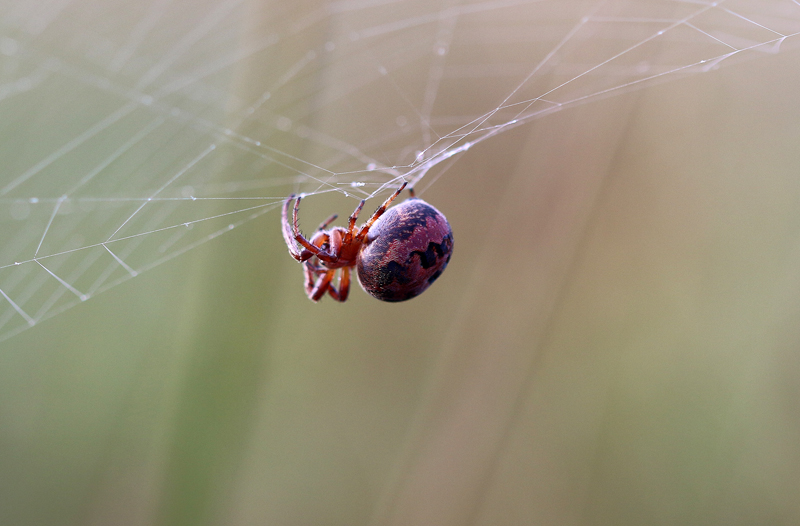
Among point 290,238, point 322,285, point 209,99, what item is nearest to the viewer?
point 290,238

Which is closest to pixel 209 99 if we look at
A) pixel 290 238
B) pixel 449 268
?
pixel 290 238

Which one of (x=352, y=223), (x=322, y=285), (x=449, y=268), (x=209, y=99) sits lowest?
(x=322, y=285)

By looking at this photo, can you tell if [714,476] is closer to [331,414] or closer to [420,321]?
[420,321]

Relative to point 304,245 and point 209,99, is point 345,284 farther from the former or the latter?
point 209,99

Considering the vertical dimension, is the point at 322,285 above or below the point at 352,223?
below

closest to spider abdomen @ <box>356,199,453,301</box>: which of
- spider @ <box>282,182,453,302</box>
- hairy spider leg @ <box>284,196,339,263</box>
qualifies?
spider @ <box>282,182,453,302</box>

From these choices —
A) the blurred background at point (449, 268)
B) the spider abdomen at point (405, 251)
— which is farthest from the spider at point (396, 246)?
the blurred background at point (449, 268)

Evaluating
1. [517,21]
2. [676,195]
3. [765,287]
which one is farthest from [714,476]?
[517,21]

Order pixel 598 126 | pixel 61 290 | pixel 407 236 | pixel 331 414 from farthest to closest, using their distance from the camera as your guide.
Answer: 1. pixel 331 414
2. pixel 61 290
3. pixel 598 126
4. pixel 407 236
